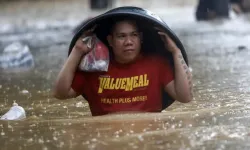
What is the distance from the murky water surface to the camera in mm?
3826

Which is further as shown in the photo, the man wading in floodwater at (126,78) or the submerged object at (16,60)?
the submerged object at (16,60)

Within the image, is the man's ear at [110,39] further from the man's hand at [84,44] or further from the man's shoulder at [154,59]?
the man's shoulder at [154,59]

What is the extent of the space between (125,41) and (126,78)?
0.25 m

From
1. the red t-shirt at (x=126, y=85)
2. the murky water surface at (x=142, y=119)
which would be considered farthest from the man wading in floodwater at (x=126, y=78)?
the murky water surface at (x=142, y=119)

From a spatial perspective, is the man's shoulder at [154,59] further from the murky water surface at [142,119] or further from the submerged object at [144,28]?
the murky water surface at [142,119]

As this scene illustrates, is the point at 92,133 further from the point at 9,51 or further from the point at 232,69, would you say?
the point at 9,51

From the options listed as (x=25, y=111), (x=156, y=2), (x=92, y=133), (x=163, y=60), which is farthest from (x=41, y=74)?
(x=156, y=2)

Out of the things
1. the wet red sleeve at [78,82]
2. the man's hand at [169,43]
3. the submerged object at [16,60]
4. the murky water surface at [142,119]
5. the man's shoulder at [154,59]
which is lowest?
the murky water surface at [142,119]

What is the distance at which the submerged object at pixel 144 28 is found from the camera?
4543mm

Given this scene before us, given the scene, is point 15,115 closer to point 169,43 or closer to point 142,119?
point 142,119

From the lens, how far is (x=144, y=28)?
4.76 m

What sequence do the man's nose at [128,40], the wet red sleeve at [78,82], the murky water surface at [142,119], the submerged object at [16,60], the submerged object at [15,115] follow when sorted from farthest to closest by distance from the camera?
the submerged object at [16,60]
the submerged object at [15,115]
the wet red sleeve at [78,82]
the man's nose at [128,40]
the murky water surface at [142,119]

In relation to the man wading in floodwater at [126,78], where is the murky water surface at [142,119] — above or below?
below

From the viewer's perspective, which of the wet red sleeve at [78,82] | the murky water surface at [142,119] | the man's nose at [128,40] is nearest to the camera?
the murky water surface at [142,119]
